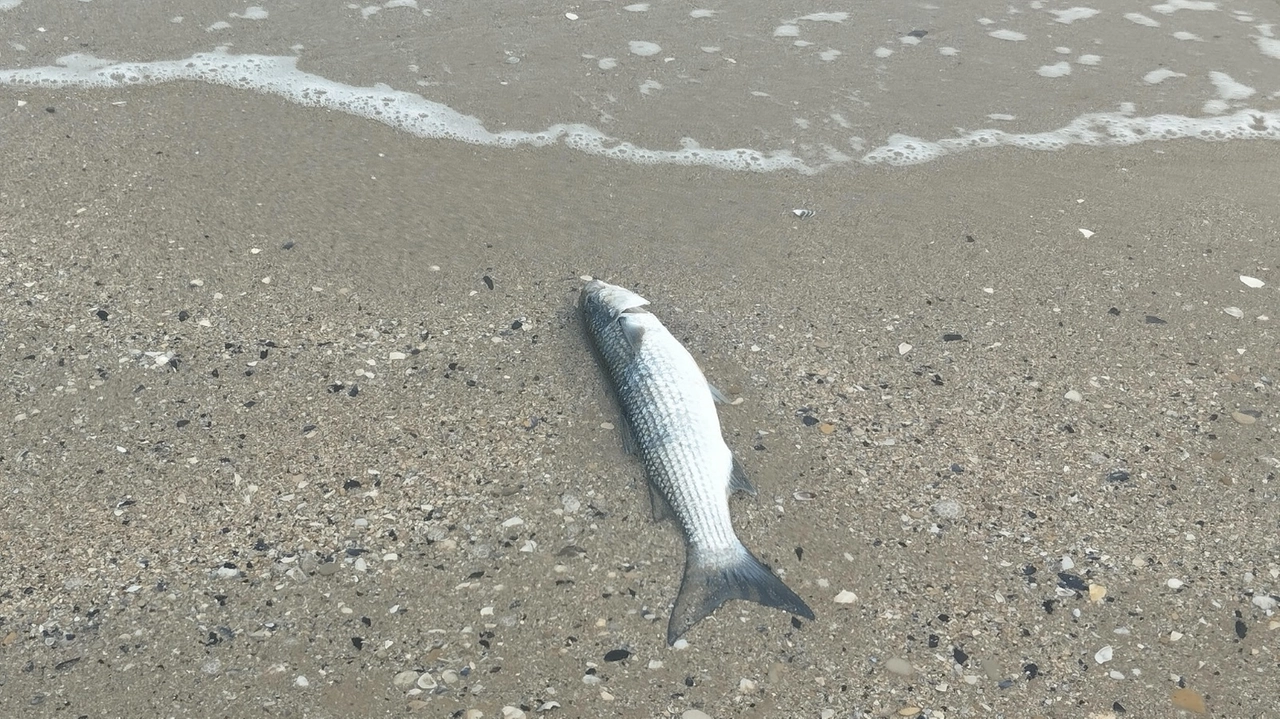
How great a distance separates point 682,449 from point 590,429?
0.57 m

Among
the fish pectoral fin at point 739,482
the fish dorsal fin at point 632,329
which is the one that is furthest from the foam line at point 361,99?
the fish pectoral fin at point 739,482

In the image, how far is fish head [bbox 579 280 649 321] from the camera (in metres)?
4.63

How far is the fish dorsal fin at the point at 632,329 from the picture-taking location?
174 inches

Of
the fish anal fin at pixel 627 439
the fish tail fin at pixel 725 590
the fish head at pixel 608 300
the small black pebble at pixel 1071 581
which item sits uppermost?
the fish head at pixel 608 300

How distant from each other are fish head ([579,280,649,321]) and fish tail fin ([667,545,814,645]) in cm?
145

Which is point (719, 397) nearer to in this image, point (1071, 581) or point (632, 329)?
point (632, 329)

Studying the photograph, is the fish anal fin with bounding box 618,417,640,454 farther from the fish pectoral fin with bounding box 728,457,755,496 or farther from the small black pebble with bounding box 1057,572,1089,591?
the small black pebble with bounding box 1057,572,1089,591

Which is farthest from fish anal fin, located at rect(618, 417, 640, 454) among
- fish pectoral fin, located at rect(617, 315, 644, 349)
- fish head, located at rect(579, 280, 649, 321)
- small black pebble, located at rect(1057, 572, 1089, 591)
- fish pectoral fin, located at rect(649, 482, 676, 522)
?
small black pebble, located at rect(1057, 572, 1089, 591)

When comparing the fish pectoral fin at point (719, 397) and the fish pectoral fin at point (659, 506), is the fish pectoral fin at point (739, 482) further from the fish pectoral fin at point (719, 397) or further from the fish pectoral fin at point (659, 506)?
the fish pectoral fin at point (719, 397)

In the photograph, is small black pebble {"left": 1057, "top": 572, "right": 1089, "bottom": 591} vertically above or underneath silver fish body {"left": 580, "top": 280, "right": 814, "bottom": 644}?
underneath

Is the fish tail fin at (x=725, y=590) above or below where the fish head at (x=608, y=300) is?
below

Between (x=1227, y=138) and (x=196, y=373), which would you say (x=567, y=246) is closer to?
(x=196, y=373)

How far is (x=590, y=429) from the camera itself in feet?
14.1

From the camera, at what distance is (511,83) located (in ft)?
23.7
